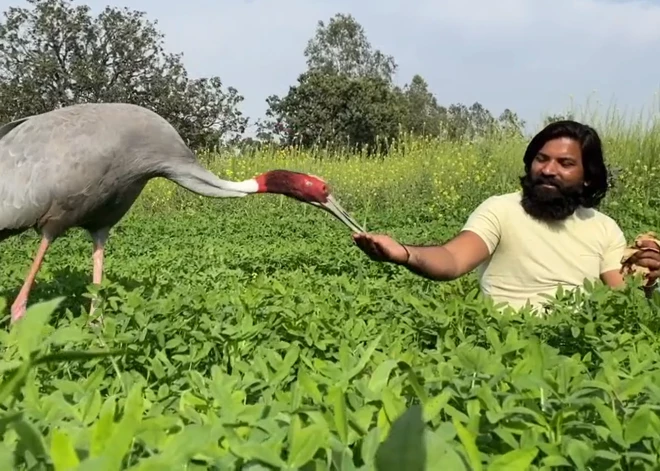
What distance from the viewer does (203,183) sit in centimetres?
646

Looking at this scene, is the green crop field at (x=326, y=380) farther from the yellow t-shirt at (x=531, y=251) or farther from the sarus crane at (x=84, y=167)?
the yellow t-shirt at (x=531, y=251)

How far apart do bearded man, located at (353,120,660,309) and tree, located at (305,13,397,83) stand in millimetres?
48178

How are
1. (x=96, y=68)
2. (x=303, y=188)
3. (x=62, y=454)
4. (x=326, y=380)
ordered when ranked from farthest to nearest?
(x=96, y=68) < (x=303, y=188) < (x=326, y=380) < (x=62, y=454)

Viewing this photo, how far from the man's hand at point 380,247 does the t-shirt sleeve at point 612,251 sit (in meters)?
1.34

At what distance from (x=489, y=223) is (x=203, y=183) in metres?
2.73

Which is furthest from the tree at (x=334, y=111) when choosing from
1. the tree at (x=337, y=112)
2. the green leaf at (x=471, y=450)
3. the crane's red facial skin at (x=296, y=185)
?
the green leaf at (x=471, y=450)

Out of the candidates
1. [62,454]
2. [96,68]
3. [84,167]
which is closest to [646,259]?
[62,454]

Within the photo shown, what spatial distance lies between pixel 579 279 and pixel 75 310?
257 cm

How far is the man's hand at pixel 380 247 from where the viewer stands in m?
3.65

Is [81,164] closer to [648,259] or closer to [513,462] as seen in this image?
[648,259]

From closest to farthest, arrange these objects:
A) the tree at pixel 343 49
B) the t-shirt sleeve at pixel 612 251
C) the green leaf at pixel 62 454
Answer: the green leaf at pixel 62 454 → the t-shirt sleeve at pixel 612 251 → the tree at pixel 343 49

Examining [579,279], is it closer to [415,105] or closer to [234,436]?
[234,436]

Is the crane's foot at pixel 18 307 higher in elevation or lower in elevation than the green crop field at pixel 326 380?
lower

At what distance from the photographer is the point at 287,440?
1.26m
